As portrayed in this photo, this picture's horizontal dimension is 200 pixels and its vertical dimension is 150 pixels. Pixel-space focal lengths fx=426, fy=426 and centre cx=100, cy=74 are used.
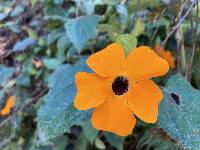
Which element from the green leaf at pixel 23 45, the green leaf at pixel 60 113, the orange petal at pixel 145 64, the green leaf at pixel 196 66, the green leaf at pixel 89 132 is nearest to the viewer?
the orange petal at pixel 145 64

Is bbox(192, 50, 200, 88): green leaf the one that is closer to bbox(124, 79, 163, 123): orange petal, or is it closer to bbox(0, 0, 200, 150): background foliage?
bbox(0, 0, 200, 150): background foliage

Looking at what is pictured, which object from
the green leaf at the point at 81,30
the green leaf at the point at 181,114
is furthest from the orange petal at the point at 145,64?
the green leaf at the point at 81,30

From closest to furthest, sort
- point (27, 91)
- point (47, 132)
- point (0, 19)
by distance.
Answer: point (47, 132) → point (27, 91) → point (0, 19)

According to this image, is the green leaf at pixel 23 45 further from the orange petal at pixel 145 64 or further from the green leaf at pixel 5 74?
the orange petal at pixel 145 64

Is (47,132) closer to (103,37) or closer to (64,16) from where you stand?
(103,37)

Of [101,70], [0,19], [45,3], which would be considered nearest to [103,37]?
[45,3]

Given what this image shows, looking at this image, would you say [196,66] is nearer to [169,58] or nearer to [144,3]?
[169,58]

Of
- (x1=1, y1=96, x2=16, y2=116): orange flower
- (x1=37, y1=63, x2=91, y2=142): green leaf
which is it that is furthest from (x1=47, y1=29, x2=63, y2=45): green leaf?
(x1=37, y1=63, x2=91, y2=142): green leaf
